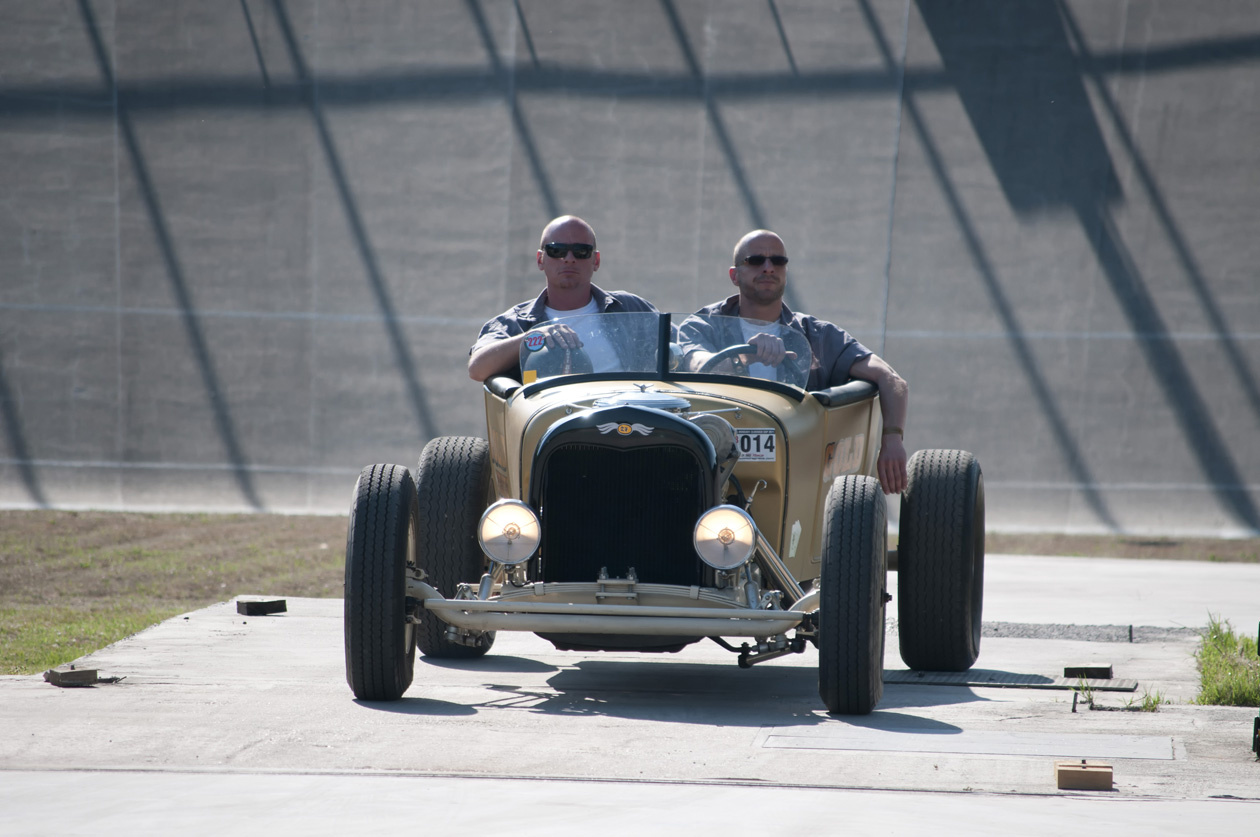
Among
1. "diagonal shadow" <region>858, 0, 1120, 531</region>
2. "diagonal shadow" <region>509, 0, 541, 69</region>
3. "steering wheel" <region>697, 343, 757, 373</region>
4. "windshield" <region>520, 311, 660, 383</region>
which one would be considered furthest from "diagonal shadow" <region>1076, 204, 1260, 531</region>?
"windshield" <region>520, 311, 660, 383</region>

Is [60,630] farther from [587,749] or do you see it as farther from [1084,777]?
[1084,777]

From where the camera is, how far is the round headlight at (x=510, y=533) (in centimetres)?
517

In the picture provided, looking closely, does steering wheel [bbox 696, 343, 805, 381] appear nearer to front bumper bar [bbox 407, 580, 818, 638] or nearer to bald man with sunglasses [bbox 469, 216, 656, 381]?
bald man with sunglasses [bbox 469, 216, 656, 381]

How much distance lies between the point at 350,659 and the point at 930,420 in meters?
10.4

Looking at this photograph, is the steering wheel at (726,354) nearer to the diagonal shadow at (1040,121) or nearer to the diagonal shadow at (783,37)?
the diagonal shadow at (783,37)

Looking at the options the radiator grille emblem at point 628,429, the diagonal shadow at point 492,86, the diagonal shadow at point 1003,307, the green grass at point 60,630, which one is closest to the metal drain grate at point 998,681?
the radiator grille emblem at point 628,429

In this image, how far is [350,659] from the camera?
525cm

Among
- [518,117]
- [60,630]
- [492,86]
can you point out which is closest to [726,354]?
[60,630]

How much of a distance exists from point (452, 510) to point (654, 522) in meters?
1.31

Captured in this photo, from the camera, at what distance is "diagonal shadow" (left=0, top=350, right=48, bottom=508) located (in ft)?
48.6

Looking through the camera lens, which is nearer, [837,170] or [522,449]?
[522,449]

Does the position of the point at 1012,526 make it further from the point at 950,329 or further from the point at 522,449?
the point at 522,449

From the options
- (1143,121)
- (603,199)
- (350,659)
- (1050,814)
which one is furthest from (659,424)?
(1143,121)

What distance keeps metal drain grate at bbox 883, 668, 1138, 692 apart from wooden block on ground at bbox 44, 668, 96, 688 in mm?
3209
